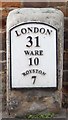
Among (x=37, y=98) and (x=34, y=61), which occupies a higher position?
(x=34, y=61)

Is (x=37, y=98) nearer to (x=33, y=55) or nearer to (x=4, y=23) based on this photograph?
(x=33, y=55)

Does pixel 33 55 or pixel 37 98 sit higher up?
pixel 33 55

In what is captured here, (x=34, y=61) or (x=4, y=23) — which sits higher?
(x=4, y=23)

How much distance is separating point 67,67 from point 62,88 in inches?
7.2

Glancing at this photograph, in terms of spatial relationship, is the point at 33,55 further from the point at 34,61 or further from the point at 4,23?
the point at 4,23

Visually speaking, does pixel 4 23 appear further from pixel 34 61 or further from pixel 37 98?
pixel 37 98

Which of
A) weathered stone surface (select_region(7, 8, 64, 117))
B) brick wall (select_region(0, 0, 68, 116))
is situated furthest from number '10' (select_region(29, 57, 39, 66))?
brick wall (select_region(0, 0, 68, 116))

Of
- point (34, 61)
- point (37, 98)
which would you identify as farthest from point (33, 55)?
point (37, 98)

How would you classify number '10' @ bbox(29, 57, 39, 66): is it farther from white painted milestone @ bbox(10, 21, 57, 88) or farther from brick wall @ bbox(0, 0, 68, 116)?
brick wall @ bbox(0, 0, 68, 116)

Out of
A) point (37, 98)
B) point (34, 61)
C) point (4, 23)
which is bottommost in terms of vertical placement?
point (37, 98)

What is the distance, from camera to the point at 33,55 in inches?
120

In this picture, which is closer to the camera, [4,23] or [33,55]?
[33,55]

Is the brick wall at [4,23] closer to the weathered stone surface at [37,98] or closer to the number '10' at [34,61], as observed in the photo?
the weathered stone surface at [37,98]

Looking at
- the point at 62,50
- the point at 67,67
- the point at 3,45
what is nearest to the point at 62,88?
the point at 67,67
